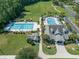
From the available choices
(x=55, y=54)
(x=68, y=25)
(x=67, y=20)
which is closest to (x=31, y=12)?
(x=67, y=20)

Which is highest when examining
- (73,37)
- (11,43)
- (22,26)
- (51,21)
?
(73,37)

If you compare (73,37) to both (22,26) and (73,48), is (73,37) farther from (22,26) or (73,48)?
(22,26)

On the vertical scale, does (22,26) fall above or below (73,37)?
below

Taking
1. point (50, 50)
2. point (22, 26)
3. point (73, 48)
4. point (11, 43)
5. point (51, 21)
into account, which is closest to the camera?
point (50, 50)

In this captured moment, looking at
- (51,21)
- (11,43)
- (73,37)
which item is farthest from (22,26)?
(73,37)

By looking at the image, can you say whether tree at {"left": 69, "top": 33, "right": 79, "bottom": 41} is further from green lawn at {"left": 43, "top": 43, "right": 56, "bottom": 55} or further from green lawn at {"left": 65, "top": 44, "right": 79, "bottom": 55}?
green lawn at {"left": 43, "top": 43, "right": 56, "bottom": 55}

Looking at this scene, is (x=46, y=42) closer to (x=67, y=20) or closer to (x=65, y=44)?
(x=65, y=44)

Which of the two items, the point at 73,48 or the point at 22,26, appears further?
the point at 22,26

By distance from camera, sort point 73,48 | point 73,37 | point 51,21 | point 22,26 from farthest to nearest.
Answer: point 51,21 < point 22,26 < point 73,37 < point 73,48
